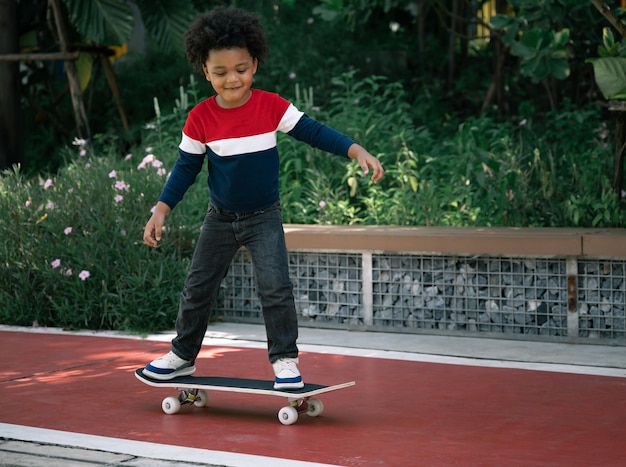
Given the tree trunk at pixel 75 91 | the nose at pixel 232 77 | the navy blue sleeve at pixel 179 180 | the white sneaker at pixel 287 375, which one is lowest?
the white sneaker at pixel 287 375

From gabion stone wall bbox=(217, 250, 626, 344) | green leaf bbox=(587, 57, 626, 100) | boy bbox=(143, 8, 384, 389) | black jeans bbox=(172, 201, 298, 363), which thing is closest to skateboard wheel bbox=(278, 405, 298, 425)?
boy bbox=(143, 8, 384, 389)

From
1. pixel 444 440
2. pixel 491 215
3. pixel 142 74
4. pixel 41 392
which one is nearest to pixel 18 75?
pixel 142 74

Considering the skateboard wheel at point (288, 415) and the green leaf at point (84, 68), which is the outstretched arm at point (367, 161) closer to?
the skateboard wheel at point (288, 415)

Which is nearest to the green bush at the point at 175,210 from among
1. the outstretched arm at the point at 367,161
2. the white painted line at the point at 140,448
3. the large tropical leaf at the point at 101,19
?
the large tropical leaf at the point at 101,19

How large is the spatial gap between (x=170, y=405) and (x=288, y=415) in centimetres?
61

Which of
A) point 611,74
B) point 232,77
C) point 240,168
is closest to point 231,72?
point 232,77

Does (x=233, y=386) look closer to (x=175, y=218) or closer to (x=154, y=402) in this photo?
(x=154, y=402)

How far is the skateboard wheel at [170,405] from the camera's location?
5.07 meters

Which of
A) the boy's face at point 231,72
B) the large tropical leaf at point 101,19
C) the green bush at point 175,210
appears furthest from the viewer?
the large tropical leaf at point 101,19

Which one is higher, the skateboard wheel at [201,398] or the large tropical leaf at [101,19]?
the large tropical leaf at [101,19]

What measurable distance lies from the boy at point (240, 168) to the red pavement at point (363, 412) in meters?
0.33

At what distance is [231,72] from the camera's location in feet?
16.2

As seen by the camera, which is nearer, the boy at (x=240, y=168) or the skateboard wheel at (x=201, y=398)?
the boy at (x=240, y=168)

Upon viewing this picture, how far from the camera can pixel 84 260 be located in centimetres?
764
